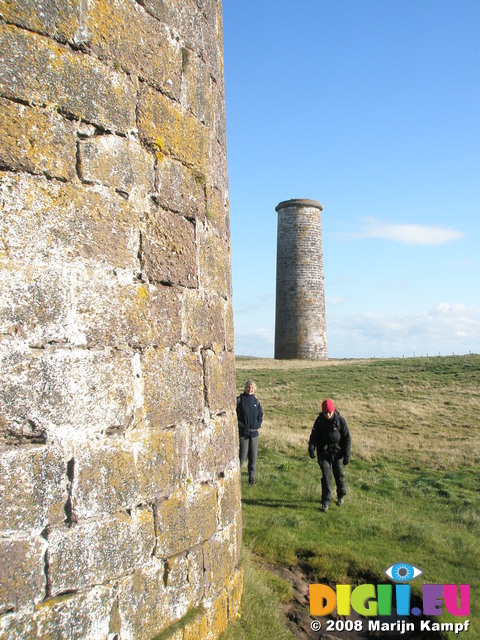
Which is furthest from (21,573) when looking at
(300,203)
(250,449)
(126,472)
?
(300,203)

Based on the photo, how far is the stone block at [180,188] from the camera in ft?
11.4

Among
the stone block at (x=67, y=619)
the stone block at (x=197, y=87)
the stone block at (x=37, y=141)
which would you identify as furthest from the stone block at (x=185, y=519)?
the stone block at (x=197, y=87)

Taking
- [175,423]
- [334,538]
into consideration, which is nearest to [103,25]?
[175,423]

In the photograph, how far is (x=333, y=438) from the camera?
8211 millimetres

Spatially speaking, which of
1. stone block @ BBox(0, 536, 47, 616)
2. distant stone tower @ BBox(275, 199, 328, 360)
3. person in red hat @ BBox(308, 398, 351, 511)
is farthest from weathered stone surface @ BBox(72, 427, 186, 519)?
distant stone tower @ BBox(275, 199, 328, 360)

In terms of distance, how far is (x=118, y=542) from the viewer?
9.78 ft

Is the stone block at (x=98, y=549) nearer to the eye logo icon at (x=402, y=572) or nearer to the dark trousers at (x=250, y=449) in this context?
the eye logo icon at (x=402, y=572)

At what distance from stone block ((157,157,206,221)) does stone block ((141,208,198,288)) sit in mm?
73

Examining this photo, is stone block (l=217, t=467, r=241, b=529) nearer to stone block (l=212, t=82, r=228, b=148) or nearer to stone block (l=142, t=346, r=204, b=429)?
stone block (l=142, t=346, r=204, b=429)

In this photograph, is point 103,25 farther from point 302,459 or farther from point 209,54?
point 302,459

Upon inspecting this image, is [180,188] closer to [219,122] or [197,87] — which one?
[197,87]

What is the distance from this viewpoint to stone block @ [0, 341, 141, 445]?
271cm

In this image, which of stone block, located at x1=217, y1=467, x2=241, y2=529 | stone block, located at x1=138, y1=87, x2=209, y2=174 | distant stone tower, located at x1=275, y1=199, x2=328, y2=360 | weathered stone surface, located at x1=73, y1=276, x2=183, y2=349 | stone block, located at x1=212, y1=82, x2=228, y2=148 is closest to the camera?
weathered stone surface, located at x1=73, y1=276, x2=183, y2=349

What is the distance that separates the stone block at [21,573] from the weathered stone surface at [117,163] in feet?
5.91
